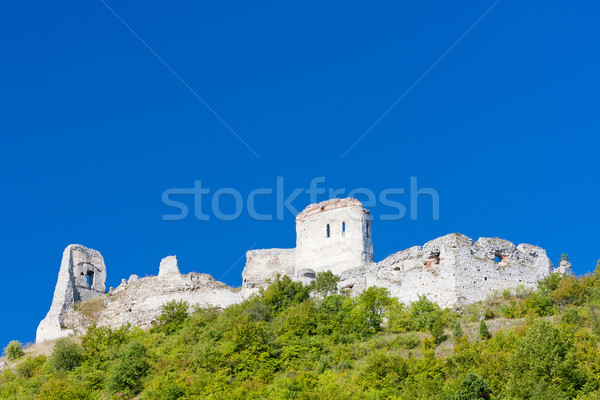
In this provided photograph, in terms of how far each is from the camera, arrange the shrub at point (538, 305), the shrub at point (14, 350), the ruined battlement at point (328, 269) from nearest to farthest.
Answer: the shrub at point (538, 305)
the ruined battlement at point (328, 269)
the shrub at point (14, 350)

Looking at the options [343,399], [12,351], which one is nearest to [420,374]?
[343,399]

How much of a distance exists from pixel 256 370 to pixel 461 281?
9.92m

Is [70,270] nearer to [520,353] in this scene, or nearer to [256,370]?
[256,370]

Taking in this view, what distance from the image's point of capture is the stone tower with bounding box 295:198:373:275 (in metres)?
47.6

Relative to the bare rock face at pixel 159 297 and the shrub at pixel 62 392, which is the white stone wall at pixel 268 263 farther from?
the shrub at pixel 62 392

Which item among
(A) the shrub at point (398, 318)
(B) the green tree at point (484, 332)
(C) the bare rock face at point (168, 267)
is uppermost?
(C) the bare rock face at point (168, 267)

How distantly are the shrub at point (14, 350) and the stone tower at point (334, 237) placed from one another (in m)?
15.3

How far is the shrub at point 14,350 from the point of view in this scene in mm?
45281

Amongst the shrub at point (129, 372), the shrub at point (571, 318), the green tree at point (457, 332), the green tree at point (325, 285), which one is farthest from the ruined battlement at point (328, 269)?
the shrub at point (129, 372)

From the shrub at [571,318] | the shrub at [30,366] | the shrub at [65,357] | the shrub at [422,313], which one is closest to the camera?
the shrub at [571,318]

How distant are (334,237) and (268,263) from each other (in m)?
5.21

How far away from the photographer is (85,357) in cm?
4125

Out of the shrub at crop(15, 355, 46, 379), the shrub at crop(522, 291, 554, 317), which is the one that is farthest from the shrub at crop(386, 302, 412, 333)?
the shrub at crop(15, 355, 46, 379)

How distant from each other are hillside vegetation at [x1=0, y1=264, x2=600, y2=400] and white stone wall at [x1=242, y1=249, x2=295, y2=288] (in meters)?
6.01
